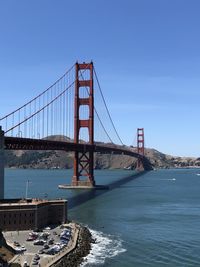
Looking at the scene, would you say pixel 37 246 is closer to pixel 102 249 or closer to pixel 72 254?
pixel 72 254

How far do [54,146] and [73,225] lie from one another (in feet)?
84.0

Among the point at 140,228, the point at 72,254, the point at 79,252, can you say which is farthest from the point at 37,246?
the point at 140,228

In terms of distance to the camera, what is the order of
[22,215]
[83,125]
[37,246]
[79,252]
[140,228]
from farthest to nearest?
1. [83,125]
2. [140,228]
3. [22,215]
4. [37,246]
5. [79,252]

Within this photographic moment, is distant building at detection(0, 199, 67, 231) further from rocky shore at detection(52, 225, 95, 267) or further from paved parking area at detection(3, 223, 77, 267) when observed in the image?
rocky shore at detection(52, 225, 95, 267)

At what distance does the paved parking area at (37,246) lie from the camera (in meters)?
29.0

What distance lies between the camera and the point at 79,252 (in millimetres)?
32250

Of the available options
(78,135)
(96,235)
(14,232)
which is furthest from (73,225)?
(78,135)

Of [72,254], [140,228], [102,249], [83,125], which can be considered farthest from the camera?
[83,125]

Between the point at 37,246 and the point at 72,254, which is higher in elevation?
the point at 37,246

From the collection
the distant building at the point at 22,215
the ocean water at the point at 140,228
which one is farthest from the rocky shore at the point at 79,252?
the distant building at the point at 22,215

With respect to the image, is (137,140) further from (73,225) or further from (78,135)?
(73,225)

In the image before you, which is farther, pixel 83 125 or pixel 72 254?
pixel 83 125

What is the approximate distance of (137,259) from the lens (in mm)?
32031

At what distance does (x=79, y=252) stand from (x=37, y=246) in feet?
8.82
